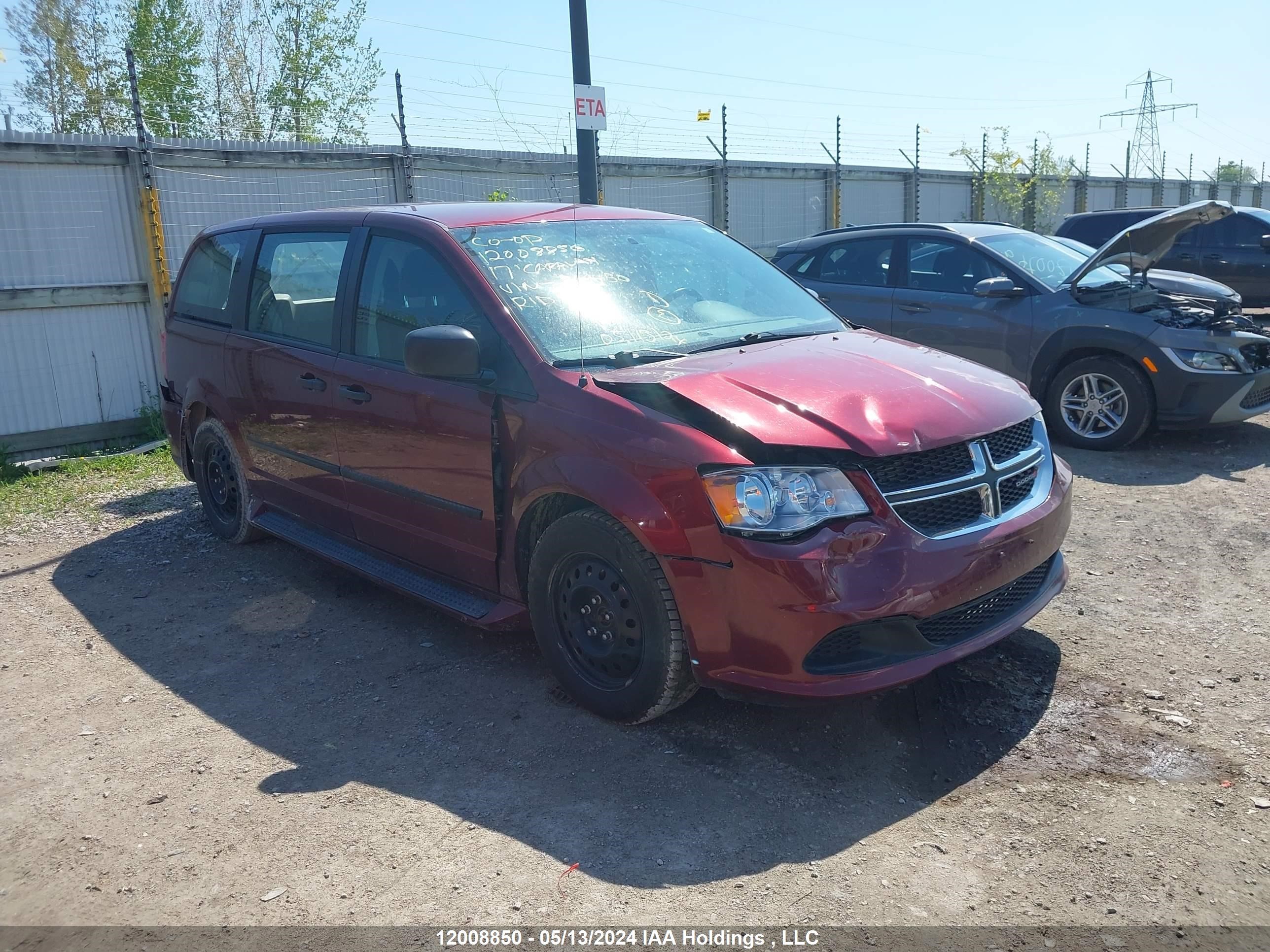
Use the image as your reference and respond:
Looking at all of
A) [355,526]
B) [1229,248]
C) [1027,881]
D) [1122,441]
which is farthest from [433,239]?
[1229,248]

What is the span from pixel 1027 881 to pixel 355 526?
3330mm

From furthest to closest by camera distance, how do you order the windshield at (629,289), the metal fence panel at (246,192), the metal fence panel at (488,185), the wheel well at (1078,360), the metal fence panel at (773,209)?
the metal fence panel at (773,209), the metal fence panel at (488,185), the metal fence panel at (246,192), the wheel well at (1078,360), the windshield at (629,289)

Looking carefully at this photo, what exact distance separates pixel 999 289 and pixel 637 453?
527 centimetres

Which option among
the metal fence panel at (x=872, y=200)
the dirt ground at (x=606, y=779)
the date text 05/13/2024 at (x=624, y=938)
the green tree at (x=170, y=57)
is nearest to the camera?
the date text 05/13/2024 at (x=624, y=938)

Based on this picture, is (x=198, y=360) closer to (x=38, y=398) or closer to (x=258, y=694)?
(x=258, y=694)

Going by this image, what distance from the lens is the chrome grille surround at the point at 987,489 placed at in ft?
11.1

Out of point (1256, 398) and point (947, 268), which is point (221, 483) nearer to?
point (947, 268)

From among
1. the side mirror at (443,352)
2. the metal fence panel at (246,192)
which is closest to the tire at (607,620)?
the side mirror at (443,352)

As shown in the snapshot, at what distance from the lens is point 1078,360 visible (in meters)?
7.68

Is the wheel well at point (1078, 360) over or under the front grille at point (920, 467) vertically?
under

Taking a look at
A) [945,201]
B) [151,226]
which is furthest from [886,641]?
[945,201]

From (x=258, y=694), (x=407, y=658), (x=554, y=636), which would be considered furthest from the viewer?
(x=407, y=658)

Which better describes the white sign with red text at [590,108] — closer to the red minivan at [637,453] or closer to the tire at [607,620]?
the red minivan at [637,453]

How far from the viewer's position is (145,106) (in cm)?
2548
